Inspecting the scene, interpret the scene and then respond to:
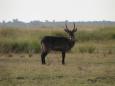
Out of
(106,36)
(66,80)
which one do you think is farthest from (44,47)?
(106,36)

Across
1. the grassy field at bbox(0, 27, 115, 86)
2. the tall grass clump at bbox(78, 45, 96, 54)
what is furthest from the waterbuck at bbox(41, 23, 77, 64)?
the tall grass clump at bbox(78, 45, 96, 54)

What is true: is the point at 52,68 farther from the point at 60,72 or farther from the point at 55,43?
the point at 55,43

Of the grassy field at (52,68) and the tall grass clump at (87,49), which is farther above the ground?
the grassy field at (52,68)

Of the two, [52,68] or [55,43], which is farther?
[55,43]

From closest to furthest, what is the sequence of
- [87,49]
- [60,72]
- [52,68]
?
[60,72] < [52,68] < [87,49]

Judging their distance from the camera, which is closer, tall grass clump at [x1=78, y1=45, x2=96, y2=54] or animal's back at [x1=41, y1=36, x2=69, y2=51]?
animal's back at [x1=41, y1=36, x2=69, y2=51]

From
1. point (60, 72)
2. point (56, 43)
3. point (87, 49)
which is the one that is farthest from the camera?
point (87, 49)

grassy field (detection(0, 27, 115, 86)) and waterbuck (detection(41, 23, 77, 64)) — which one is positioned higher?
waterbuck (detection(41, 23, 77, 64))

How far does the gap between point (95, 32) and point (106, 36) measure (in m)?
1.74

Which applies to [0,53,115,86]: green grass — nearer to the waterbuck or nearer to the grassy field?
the grassy field

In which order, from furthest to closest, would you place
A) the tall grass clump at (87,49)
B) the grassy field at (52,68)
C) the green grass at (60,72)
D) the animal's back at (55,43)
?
the tall grass clump at (87,49), the animal's back at (55,43), the grassy field at (52,68), the green grass at (60,72)

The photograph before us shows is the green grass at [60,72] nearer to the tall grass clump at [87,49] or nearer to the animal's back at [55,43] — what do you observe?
the animal's back at [55,43]

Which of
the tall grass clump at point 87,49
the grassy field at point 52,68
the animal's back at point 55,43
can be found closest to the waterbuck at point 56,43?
the animal's back at point 55,43

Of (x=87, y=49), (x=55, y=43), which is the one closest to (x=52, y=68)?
(x=55, y=43)
